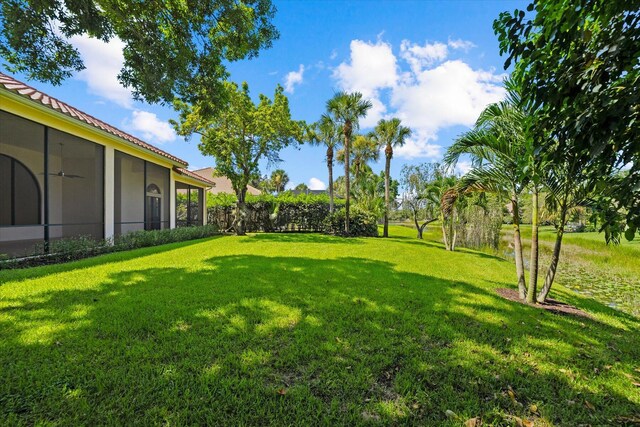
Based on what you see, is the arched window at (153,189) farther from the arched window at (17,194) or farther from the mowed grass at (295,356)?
the mowed grass at (295,356)

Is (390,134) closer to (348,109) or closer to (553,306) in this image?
(348,109)

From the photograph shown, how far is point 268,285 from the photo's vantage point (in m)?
5.55

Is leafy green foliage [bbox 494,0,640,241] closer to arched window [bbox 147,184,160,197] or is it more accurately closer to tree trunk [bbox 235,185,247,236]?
tree trunk [bbox 235,185,247,236]

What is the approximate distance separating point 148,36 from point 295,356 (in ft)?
24.0

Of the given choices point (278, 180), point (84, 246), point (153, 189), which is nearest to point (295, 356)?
point (84, 246)

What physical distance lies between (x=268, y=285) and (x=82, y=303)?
2995mm

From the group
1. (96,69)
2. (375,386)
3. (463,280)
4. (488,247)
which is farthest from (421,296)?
(488,247)

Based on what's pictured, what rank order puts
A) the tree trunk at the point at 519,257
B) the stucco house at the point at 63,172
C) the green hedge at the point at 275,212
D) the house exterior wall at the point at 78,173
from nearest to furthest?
the tree trunk at the point at 519,257 < the stucco house at the point at 63,172 < the house exterior wall at the point at 78,173 < the green hedge at the point at 275,212

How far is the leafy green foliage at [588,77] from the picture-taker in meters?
2.14

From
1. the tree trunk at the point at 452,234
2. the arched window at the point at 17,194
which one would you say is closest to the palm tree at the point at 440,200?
the tree trunk at the point at 452,234

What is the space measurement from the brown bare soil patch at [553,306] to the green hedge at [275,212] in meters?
14.5

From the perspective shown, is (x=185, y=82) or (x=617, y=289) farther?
(x=617, y=289)

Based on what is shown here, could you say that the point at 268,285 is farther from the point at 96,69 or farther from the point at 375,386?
the point at 96,69

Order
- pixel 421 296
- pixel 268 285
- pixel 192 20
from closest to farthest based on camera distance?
pixel 421 296
pixel 268 285
pixel 192 20
